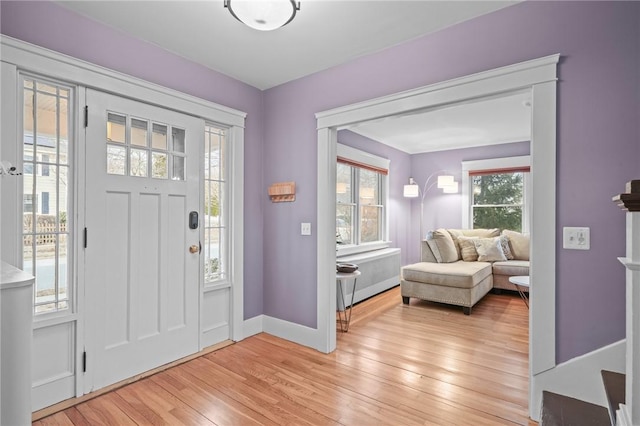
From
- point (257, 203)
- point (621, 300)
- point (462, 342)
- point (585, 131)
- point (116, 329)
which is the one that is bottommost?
point (462, 342)

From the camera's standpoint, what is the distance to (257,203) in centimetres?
342

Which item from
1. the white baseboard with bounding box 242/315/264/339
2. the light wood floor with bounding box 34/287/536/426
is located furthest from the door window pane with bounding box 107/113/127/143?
the white baseboard with bounding box 242/315/264/339

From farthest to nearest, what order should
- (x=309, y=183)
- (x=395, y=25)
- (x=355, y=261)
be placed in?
(x=355, y=261) < (x=309, y=183) < (x=395, y=25)

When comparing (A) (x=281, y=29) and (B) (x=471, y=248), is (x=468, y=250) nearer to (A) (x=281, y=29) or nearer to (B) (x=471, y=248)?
(B) (x=471, y=248)

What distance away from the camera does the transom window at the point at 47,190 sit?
203cm

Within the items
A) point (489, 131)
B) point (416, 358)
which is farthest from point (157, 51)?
point (489, 131)

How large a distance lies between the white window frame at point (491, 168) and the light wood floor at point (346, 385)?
2.81 metres

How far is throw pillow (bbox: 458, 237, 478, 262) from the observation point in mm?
5250

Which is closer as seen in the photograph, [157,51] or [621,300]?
[621,300]

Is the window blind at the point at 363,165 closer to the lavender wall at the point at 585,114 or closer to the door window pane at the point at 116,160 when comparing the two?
the lavender wall at the point at 585,114

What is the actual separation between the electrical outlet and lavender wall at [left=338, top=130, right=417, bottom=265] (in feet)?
11.7

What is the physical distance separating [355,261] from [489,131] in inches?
114

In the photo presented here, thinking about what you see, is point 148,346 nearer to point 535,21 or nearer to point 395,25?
point 395,25

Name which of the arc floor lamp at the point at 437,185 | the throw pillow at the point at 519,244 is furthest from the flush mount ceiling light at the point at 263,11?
the throw pillow at the point at 519,244
